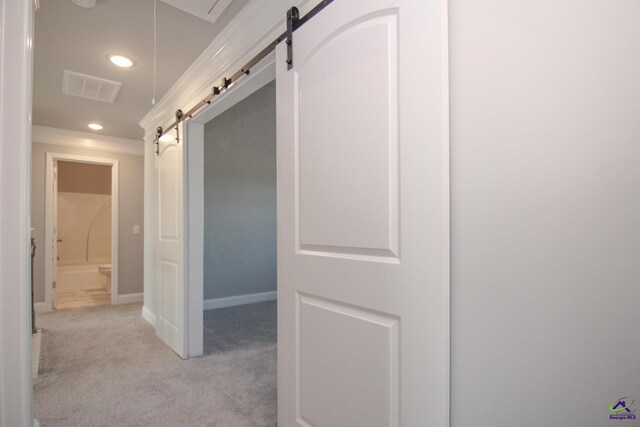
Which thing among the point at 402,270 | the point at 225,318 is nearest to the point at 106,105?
the point at 225,318

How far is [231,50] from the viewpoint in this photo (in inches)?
86.7

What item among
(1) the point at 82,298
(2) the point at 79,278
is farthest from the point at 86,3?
(2) the point at 79,278

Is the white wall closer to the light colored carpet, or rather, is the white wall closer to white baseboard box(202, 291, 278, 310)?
the light colored carpet

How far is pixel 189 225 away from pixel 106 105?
74.7 inches

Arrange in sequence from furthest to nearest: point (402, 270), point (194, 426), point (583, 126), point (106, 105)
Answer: point (106, 105) < point (194, 426) < point (402, 270) < point (583, 126)

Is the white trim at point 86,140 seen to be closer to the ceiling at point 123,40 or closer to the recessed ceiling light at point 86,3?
the ceiling at point 123,40

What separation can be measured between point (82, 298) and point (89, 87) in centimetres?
382

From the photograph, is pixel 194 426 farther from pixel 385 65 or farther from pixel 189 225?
pixel 385 65

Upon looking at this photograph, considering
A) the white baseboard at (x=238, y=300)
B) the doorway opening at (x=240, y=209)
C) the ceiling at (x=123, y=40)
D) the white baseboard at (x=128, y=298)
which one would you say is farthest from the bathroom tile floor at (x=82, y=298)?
the ceiling at (x=123, y=40)

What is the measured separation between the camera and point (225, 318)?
404 centimetres

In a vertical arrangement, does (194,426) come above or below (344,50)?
below

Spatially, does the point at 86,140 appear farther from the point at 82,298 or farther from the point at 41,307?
the point at 82,298

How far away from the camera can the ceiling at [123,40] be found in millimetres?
1993

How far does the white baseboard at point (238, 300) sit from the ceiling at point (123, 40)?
2597 mm
